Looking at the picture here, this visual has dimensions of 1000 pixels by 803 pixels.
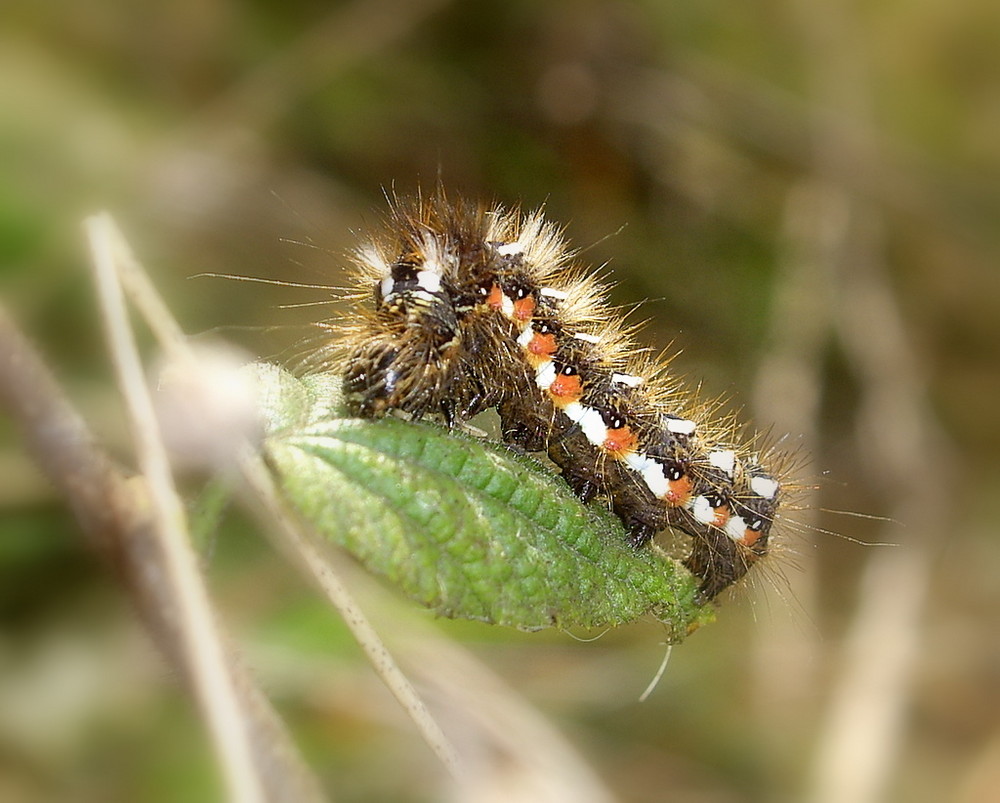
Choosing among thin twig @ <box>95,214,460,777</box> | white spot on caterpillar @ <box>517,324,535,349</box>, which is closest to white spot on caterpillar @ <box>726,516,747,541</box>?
white spot on caterpillar @ <box>517,324,535,349</box>

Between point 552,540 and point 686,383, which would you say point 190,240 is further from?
point 552,540

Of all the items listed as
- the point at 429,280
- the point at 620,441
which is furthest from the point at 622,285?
the point at 429,280

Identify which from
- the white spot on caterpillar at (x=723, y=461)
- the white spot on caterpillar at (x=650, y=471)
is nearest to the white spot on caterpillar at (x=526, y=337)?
the white spot on caterpillar at (x=650, y=471)

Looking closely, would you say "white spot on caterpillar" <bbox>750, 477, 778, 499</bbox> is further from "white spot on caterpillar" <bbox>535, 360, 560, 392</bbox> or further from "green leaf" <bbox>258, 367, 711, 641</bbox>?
"white spot on caterpillar" <bbox>535, 360, 560, 392</bbox>

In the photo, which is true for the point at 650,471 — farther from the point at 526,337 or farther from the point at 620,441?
the point at 526,337

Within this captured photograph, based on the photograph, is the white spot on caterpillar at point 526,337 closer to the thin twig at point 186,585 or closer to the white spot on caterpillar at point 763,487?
the white spot on caterpillar at point 763,487

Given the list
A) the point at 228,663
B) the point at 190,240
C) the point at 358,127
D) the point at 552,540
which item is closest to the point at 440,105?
the point at 358,127
